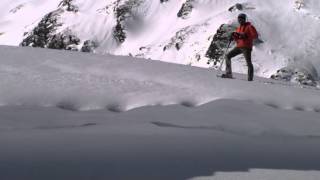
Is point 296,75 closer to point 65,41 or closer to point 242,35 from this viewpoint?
point 65,41

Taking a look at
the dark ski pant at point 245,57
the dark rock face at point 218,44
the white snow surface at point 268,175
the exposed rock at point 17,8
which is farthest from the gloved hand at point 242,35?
the exposed rock at point 17,8

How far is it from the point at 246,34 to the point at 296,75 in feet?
361

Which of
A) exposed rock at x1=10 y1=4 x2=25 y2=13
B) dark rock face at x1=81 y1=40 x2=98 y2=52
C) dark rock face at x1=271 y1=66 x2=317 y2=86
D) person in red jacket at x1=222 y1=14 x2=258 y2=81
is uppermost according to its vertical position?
exposed rock at x1=10 y1=4 x2=25 y2=13

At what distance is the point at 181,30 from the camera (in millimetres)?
138625

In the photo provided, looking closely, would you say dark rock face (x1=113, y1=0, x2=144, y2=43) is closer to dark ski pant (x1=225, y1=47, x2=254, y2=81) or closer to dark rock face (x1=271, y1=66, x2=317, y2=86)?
dark rock face (x1=271, y1=66, x2=317, y2=86)

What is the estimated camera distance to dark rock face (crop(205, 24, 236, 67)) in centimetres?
13138

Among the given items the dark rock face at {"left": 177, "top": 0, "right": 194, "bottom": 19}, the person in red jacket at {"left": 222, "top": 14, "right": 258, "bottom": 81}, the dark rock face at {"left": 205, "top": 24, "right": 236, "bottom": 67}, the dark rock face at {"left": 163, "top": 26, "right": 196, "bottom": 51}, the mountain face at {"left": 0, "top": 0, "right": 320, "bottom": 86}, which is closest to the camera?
the person in red jacket at {"left": 222, "top": 14, "right": 258, "bottom": 81}

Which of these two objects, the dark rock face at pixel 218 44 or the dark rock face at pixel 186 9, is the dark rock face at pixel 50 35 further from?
the dark rock face at pixel 218 44

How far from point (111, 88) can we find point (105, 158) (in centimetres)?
235

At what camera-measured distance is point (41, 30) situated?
550 feet

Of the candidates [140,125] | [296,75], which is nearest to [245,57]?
[140,125]

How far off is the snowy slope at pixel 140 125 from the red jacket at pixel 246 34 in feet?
10.6

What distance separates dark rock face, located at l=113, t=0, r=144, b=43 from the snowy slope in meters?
145

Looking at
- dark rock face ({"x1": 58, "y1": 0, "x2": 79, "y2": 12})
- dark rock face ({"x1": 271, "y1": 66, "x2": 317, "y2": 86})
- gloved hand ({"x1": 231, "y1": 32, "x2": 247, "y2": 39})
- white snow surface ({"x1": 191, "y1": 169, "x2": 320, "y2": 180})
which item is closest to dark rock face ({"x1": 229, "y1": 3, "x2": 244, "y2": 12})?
dark rock face ({"x1": 271, "y1": 66, "x2": 317, "y2": 86})
